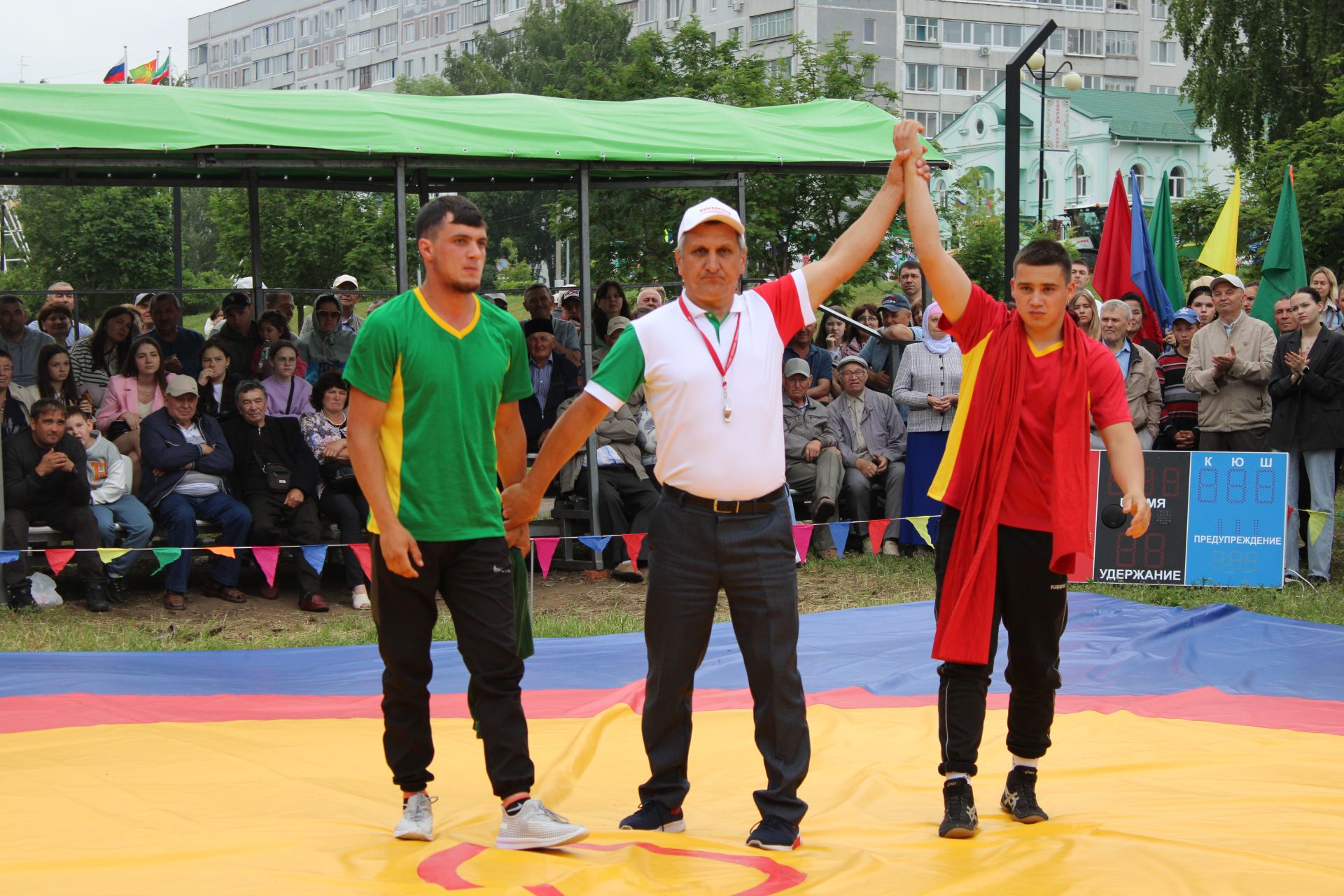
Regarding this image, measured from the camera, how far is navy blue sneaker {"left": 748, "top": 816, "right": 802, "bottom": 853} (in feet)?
13.8

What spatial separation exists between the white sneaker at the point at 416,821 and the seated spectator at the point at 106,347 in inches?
306

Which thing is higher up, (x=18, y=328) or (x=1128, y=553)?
(x=18, y=328)

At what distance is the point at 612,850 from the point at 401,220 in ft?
22.0

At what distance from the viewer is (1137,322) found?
11.2m

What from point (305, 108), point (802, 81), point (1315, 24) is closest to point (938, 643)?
point (305, 108)

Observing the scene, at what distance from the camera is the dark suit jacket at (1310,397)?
981 cm

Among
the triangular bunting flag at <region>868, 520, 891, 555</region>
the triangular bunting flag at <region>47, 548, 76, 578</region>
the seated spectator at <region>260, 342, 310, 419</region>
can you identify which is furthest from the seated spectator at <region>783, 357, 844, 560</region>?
the triangular bunting flag at <region>47, 548, 76, 578</region>

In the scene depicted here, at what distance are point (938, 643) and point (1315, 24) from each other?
88.5 ft

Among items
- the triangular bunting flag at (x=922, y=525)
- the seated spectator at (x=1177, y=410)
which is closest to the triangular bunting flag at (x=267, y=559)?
the triangular bunting flag at (x=922, y=525)

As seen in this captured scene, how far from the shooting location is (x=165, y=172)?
12.1m

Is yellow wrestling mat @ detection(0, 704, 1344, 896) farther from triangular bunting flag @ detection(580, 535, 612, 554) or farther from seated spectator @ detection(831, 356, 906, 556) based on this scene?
seated spectator @ detection(831, 356, 906, 556)

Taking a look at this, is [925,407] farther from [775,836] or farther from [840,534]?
[775,836]

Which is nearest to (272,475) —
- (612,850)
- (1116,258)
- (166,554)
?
(166,554)

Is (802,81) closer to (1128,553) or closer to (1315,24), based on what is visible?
(1315,24)
